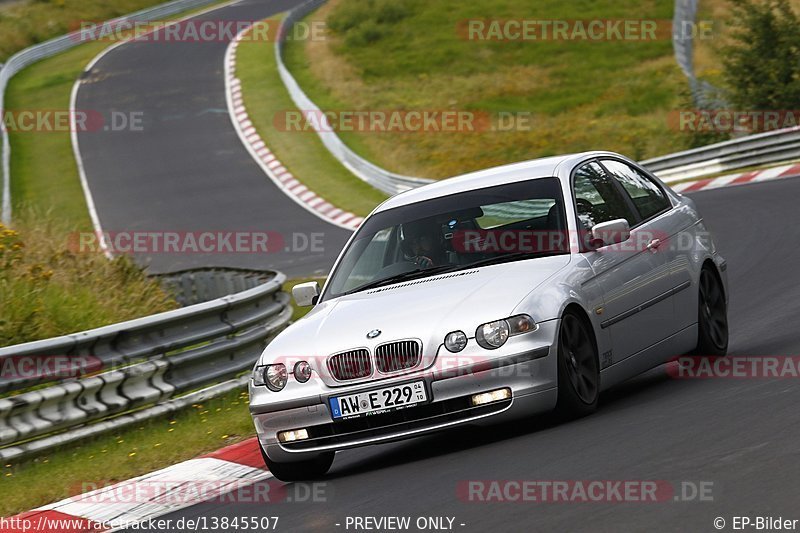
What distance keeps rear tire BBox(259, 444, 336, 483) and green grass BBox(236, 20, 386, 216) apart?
700 inches

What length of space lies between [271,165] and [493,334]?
1027 inches

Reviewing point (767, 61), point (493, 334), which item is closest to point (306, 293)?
point (493, 334)

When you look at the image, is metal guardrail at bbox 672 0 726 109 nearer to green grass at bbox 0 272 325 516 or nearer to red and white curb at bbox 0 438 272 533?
green grass at bbox 0 272 325 516

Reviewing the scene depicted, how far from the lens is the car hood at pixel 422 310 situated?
23.7 feet

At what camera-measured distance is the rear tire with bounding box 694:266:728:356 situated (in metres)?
9.20

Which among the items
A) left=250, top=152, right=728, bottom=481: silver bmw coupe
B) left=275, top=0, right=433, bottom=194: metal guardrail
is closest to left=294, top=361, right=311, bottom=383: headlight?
left=250, top=152, right=728, bottom=481: silver bmw coupe

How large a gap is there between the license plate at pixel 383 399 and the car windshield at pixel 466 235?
1153 millimetres

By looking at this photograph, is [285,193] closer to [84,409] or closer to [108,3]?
[84,409]

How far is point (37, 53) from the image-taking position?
52.3 metres

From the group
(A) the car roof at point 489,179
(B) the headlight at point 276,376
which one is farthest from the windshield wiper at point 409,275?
(B) the headlight at point 276,376

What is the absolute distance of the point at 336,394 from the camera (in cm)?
728

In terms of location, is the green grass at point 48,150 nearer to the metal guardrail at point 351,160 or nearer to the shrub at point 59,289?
the metal guardrail at point 351,160

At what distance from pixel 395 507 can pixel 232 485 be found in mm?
1794

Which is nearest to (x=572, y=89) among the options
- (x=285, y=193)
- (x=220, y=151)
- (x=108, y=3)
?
(x=220, y=151)
